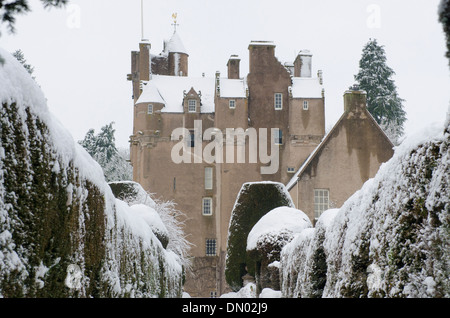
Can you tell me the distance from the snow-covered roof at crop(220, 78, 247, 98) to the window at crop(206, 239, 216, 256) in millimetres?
10202

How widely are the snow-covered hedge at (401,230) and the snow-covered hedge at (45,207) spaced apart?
2.67 m

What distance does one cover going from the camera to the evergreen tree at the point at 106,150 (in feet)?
179

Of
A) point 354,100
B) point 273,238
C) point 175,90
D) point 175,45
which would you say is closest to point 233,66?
point 175,90

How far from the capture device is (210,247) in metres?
47.4

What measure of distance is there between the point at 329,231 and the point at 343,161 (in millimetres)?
28711

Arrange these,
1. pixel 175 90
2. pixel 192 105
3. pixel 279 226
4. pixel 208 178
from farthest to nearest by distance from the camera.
→ pixel 175 90, pixel 192 105, pixel 208 178, pixel 279 226

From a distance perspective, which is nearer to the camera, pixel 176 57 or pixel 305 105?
pixel 305 105

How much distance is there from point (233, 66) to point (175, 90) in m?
4.74

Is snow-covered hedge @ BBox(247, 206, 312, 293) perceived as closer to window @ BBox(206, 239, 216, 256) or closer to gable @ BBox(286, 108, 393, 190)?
gable @ BBox(286, 108, 393, 190)

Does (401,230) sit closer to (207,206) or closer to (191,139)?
(207,206)

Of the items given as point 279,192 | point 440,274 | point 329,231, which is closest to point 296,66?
point 279,192

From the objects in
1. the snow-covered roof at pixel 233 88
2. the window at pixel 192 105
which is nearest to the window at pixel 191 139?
the window at pixel 192 105

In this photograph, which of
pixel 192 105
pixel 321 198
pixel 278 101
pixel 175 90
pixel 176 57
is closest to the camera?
pixel 321 198
